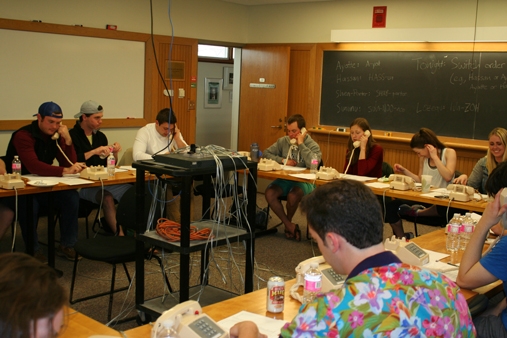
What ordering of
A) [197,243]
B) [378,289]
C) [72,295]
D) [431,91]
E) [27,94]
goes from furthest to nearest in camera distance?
[431,91] < [27,94] < [72,295] < [197,243] < [378,289]

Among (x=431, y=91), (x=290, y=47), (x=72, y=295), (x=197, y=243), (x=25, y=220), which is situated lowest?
(x=72, y=295)

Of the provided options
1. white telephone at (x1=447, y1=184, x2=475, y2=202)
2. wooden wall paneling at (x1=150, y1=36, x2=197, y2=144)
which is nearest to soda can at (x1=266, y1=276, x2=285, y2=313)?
white telephone at (x1=447, y1=184, x2=475, y2=202)

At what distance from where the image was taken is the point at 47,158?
5.29 m

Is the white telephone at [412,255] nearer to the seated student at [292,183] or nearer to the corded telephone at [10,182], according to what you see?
the corded telephone at [10,182]

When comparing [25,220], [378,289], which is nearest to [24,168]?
[25,220]

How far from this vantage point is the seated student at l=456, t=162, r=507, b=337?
2568mm

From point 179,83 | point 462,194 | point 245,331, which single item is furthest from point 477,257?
point 179,83

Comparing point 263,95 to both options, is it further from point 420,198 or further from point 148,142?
point 420,198

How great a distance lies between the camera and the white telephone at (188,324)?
77.4 inches

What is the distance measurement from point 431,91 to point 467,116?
54 centimetres

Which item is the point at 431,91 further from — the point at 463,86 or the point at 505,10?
the point at 505,10

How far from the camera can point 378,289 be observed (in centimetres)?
164

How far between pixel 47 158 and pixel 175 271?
149 cm

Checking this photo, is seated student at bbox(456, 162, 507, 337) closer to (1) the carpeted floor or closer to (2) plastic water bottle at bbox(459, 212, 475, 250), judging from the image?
(2) plastic water bottle at bbox(459, 212, 475, 250)
